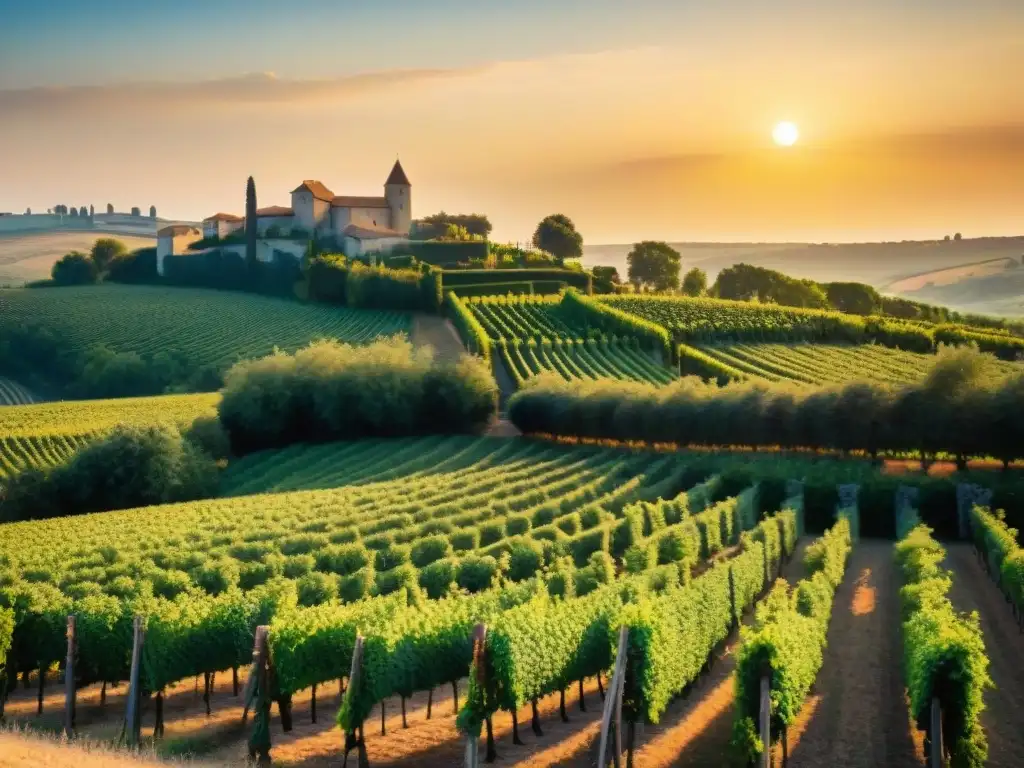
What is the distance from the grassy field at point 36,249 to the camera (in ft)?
510

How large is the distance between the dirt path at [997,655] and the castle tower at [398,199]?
9046 centimetres

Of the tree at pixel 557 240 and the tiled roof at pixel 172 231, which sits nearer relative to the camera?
the tiled roof at pixel 172 231

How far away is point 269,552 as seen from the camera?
94.7 feet

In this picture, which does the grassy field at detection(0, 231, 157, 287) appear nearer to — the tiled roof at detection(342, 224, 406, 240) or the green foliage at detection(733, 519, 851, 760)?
the tiled roof at detection(342, 224, 406, 240)

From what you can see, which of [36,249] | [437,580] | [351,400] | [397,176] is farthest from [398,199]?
[437,580]

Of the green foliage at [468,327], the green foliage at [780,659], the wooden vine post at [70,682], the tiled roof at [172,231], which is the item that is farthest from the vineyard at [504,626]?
the tiled roof at [172,231]

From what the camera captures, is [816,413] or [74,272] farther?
[74,272]

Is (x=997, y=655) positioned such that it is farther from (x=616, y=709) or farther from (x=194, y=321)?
(x=194, y=321)

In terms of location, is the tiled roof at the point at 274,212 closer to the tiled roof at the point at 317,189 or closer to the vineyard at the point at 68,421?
the tiled roof at the point at 317,189

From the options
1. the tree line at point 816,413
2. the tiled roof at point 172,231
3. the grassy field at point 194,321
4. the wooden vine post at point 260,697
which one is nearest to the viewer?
the wooden vine post at point 260,697

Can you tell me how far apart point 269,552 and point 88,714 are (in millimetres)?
9057

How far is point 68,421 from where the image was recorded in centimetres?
5850

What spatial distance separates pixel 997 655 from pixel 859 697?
16.6 ft

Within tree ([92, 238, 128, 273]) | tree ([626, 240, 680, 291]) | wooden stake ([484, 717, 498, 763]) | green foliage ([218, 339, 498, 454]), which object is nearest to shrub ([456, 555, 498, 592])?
wooden stake ([484, 717, 498, 763])
